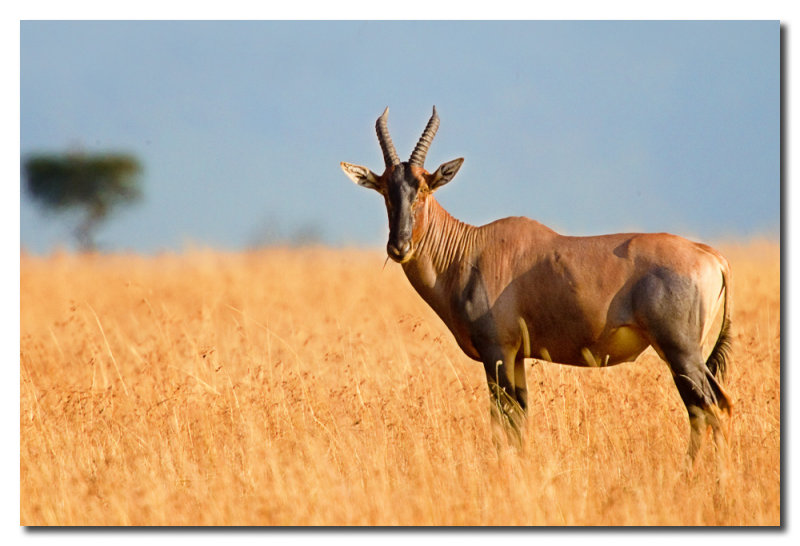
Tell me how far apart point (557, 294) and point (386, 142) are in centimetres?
166

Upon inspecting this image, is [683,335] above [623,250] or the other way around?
the other way around

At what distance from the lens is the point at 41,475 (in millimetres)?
7242

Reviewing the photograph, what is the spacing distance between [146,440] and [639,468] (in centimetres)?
368

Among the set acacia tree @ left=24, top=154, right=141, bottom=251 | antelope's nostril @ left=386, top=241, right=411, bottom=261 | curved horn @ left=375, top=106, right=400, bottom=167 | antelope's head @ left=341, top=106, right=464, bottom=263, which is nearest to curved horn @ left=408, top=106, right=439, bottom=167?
antelope's head @ left=341, top=106, right=464, bottom=263

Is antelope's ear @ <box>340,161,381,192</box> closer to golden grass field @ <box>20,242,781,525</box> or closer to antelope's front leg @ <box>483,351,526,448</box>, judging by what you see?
antelope's front leg @ <box>483,351,526,448</box>

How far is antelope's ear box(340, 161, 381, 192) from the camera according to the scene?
7578mm

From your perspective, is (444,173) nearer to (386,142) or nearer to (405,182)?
(405,182)

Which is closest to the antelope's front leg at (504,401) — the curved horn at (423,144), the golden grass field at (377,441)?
the golden grass field at (377,441)

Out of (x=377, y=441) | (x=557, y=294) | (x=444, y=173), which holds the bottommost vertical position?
(x=377, y=441)

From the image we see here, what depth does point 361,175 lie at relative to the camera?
7660 millimetres

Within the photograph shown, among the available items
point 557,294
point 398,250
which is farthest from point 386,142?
point 557,294

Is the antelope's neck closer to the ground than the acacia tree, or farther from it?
closer to the ground
